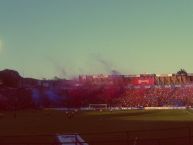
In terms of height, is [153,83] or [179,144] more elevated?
[153,83]

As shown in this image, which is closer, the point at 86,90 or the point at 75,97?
the point at 75,97

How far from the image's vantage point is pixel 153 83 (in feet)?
391

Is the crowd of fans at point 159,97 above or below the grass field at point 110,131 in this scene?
above

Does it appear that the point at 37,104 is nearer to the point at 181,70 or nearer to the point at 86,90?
the point at 86,90

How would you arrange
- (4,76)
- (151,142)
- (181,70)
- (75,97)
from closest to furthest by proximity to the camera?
(151,142) → (75,97) → (4,76) → (181,70)

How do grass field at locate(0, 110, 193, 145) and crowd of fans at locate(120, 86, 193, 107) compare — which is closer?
grass field at locate(0, 110, 193, 145)

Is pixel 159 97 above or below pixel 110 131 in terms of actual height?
above

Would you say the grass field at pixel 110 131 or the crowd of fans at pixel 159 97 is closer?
the grass field at pixel 110 131

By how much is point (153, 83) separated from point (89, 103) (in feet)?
70.8

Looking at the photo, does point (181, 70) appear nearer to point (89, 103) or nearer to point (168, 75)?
point (168, 75)

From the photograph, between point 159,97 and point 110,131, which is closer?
point 110,131

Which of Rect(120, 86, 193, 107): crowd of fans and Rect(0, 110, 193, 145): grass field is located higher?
Rect(120, 86, 193, 107): crowd of fans

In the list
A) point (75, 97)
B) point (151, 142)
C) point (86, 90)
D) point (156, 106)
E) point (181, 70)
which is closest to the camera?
point (151, 142)

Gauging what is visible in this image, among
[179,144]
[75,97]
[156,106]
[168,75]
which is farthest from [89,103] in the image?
[179,144]
